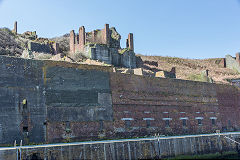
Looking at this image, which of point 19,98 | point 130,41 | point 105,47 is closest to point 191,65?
point 130,41

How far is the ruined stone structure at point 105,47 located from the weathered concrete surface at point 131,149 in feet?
83.0

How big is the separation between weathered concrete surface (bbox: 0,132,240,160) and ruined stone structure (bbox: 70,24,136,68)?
83.0 ft

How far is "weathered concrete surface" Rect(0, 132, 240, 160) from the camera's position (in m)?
19.7

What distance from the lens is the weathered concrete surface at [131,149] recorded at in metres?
19.7

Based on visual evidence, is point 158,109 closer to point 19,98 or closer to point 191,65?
point 19,98

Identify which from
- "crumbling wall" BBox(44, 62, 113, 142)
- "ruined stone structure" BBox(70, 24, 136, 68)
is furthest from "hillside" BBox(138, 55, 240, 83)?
"crumbling wall" BBox(44, 62, 113, 142)

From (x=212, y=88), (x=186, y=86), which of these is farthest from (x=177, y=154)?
(x=212, y=88)

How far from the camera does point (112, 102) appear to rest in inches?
1166

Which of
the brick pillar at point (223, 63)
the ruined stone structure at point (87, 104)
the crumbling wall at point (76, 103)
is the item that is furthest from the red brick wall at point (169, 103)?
the brick pillar at point (223, 63)

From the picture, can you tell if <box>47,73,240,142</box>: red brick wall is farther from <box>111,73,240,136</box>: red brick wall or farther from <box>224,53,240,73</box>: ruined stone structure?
<box>224,53,240,73</box>: ruined stone structure

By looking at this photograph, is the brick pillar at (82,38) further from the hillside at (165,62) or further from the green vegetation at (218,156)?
the green vegetation at (218,156)

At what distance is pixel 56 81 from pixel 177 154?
10.9 meters

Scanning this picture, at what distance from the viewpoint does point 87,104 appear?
2777 cm

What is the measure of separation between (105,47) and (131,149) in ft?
98.3
